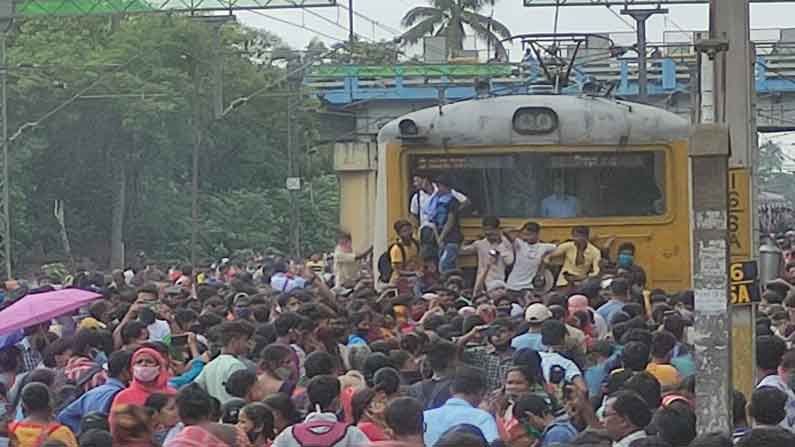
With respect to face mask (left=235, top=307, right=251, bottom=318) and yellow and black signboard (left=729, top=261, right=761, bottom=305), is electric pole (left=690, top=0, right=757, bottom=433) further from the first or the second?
face mask (left=235, top=307, right=251, bottom=318)

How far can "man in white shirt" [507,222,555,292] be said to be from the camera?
14570mm

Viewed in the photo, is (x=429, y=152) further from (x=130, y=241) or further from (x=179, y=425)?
(x=130, y=241)

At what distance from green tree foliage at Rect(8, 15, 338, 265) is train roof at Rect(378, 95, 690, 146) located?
2307 centimetres

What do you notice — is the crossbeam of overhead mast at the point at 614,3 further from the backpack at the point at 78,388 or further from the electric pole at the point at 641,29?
the backpack at the point at 78,388

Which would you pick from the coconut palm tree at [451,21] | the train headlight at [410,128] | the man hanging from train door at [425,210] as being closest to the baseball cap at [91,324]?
the man hanging from train door at [425,210]

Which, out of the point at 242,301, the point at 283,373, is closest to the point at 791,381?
the point at 283,373

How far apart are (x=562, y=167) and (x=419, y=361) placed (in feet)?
18.9

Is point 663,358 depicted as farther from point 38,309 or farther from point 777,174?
point 777,174

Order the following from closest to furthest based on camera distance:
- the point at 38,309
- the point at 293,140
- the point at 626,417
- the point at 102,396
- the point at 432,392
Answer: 1. the point at 626,417
2. the point at 432,392
3. the point at 102,396
4. the point at 38,309
5. the point at 293,140

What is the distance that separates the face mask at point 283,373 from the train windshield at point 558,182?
619cm

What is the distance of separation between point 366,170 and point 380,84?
1043 inches

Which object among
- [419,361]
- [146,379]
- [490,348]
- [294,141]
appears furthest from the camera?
[294,141]

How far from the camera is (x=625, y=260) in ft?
48.1

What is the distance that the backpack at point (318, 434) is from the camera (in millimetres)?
7180
